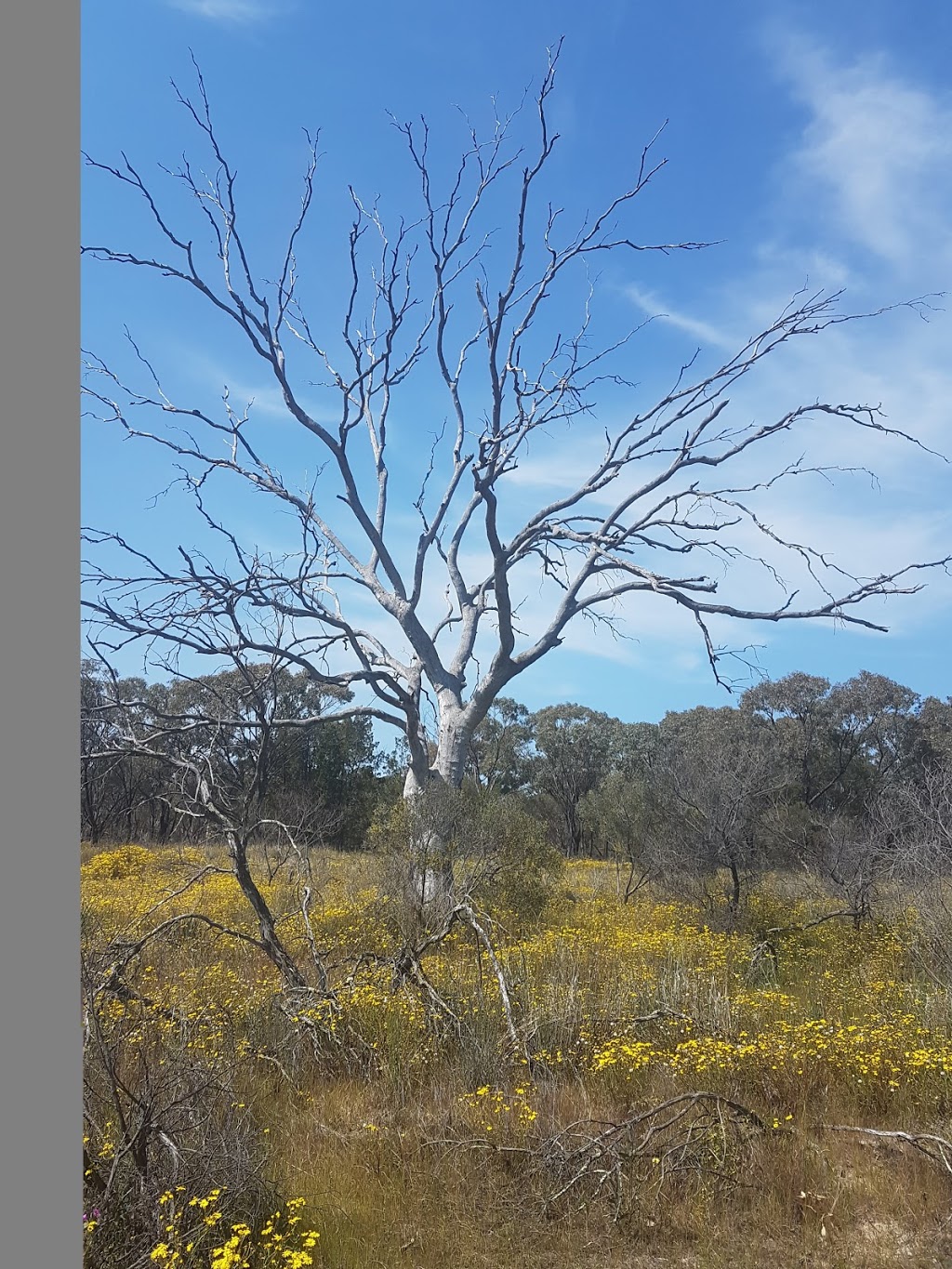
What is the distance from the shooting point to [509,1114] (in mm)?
4406

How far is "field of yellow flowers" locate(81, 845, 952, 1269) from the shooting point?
11.7 ft

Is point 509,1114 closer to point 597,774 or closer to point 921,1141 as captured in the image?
point 921,1141

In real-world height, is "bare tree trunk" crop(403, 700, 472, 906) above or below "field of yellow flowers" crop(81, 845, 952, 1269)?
above

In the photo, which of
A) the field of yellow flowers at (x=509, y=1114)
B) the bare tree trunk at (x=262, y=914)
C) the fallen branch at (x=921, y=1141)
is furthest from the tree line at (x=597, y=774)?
the fallen branch at (x=921, y=1141)

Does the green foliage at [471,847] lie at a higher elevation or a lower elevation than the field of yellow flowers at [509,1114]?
higher

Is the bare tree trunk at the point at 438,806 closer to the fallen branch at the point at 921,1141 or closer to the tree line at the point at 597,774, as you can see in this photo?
the tree line at the point at 597,774

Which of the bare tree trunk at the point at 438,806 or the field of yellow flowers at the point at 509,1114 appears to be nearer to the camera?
the field of yellow flowers at the point at 509,1114

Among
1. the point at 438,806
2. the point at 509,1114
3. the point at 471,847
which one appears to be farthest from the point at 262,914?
the point at 438,806

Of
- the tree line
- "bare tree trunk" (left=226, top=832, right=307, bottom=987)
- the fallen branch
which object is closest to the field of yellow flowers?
the fallen branch

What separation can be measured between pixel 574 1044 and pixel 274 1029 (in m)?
1.99

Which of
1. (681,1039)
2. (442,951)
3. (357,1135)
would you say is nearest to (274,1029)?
(357,1135)

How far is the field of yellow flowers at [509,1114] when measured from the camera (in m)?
3.56

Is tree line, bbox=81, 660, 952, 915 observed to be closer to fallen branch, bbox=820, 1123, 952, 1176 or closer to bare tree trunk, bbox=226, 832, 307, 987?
bare tree trunk, bbox=226, 832, 307, 987

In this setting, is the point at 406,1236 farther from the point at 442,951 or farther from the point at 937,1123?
the point at 442,951
